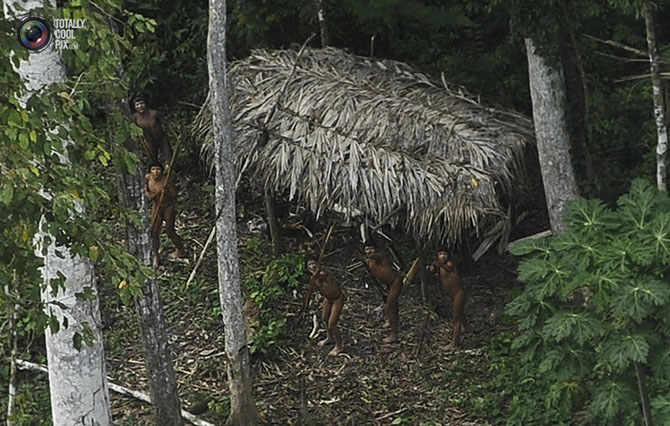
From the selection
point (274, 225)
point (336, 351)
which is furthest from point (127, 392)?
point (274, 225)

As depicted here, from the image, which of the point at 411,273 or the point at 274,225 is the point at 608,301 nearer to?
the point at 411,273

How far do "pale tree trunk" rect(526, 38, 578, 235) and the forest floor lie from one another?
146cm

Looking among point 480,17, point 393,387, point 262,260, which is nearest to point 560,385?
point 393,387

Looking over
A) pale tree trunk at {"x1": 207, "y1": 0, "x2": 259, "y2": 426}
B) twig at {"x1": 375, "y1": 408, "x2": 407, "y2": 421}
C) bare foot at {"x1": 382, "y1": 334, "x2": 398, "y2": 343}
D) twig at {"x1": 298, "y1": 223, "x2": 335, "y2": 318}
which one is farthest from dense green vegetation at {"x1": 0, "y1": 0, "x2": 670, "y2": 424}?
bare foot at {"x1": 382, "y1": 334, "x2": 398, "y2": 343}

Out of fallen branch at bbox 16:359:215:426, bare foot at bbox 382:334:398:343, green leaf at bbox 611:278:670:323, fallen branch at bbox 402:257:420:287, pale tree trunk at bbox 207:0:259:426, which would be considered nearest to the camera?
green leaf at bbox 611:278:670:323

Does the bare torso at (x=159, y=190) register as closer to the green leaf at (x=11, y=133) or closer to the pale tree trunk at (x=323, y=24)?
the pale tree trunk at (x=323, y=24)

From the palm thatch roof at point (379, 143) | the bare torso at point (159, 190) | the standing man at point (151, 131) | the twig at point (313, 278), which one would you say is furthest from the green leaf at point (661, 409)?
the standing man at point (151, 131)

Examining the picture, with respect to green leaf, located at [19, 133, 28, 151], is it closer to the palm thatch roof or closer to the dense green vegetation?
the dense green vegetation

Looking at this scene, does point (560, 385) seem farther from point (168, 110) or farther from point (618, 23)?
point (168, 110)

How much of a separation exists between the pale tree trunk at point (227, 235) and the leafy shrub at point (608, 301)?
2506 mm

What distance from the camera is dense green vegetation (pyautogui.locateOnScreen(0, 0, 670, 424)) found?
4.70m

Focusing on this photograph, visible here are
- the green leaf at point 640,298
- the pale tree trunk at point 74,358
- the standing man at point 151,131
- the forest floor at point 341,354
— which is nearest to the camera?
the pale tree trunk at point 74,358

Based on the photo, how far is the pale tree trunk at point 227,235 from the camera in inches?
344

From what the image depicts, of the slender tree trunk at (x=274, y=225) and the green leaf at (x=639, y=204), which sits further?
the slender tree trunk at (x=274, y=225)
